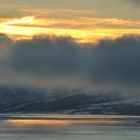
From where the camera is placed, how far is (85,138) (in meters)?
175

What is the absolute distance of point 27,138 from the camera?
564 feet

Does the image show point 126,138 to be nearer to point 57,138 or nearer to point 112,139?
point 112,139

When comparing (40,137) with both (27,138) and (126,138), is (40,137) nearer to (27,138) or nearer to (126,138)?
(27,138)

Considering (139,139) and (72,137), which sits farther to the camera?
(72,137)

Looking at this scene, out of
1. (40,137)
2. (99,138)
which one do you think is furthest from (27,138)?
(99,138)

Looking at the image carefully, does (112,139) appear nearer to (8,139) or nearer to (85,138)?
(85,138)

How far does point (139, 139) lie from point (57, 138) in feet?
71.6

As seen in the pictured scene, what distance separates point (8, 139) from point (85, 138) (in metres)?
20.9

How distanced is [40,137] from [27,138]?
5.02 metres

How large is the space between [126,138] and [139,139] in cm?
565

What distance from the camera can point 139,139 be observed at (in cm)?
16638

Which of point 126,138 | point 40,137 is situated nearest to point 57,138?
point 40,137

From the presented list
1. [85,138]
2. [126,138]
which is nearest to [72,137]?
[85,138]

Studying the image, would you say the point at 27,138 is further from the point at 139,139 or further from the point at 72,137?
the point at 139,139
